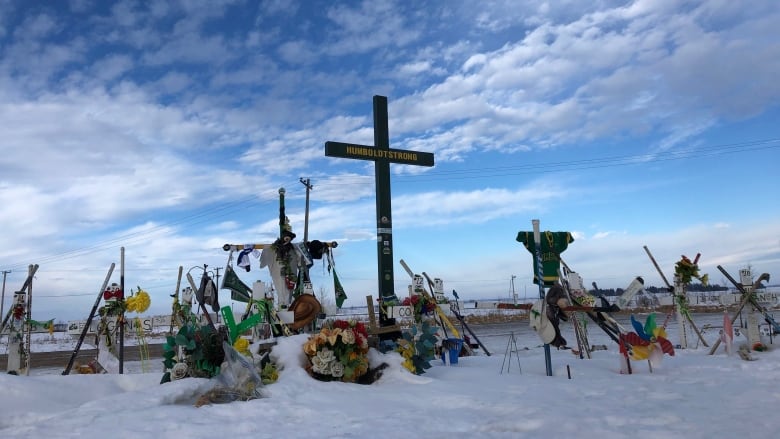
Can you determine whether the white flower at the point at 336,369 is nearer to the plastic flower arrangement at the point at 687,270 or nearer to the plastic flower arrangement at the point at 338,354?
the plastic flower arrangement at the point at 338,354

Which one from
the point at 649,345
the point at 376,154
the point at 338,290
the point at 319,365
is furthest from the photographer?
the point at 338,290

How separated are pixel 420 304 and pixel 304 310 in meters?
2.64

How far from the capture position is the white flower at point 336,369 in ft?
27.9

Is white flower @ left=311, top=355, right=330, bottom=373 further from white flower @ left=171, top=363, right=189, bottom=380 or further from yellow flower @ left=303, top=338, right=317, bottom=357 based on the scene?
white flower @ left=171, top=363, right=189, bottom=380

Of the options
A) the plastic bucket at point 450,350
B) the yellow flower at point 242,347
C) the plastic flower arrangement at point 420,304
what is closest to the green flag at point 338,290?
the plastic flower arrangement at point 420,304

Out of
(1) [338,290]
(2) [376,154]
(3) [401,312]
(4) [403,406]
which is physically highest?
(2) [376,154]

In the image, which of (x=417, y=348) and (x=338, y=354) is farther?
(x=417, y=348)

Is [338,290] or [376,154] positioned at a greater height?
[376,154]

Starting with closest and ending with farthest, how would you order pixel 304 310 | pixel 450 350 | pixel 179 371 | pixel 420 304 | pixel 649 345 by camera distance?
pixel 179 371 < pixel 649 345 < pixel 304 310 < pixel 450 350 < pixel 420 304

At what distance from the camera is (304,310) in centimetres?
1059

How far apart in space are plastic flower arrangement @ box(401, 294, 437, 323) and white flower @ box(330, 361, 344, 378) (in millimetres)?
3204

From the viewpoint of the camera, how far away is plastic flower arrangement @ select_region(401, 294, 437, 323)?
11656mm

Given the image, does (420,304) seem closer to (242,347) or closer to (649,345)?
(242,347)

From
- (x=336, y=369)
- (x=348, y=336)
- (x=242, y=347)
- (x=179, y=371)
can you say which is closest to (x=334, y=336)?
(x=348, y=336)
